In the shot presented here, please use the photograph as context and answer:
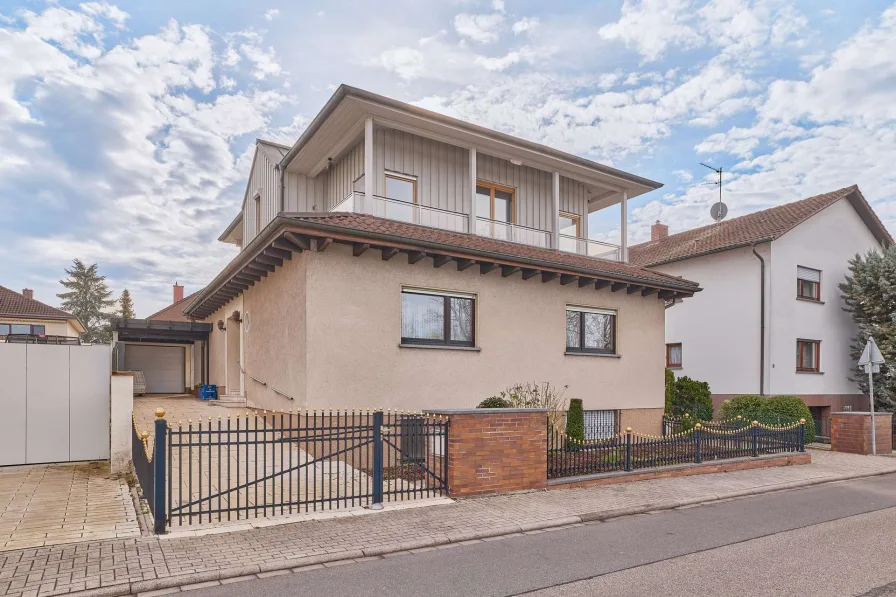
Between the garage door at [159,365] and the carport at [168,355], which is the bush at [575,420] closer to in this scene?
the carport at [168,355]

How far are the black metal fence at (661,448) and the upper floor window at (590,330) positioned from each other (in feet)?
10.9

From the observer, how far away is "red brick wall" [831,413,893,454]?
15.3 metres

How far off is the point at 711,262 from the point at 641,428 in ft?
29.8

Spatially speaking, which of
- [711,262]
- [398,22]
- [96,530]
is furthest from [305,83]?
[711,262]

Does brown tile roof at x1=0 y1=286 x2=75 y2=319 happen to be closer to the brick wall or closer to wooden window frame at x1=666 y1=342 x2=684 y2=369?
wooden window frame at x1=666 y1=342 x2=684 y2=369

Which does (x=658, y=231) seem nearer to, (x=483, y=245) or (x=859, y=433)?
(x=859, y=433)

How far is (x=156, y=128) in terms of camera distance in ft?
48.8

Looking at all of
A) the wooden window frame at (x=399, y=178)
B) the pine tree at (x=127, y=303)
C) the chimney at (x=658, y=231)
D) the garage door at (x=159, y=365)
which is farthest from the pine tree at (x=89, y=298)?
the wooden window frame at (x=399, y=178)

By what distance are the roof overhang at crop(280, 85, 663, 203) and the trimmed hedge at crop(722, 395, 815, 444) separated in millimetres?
7238

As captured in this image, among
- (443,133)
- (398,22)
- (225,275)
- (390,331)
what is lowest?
(390,331)

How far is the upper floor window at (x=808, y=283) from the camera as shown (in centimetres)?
2077

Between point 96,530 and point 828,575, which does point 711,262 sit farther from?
point 96,530

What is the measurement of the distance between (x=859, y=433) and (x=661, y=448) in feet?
26.5

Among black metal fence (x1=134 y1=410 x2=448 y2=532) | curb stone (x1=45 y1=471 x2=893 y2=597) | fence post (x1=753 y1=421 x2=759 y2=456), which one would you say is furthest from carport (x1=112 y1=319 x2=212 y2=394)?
fence post (x1=753 y1=421 x2=759 y2=456)
